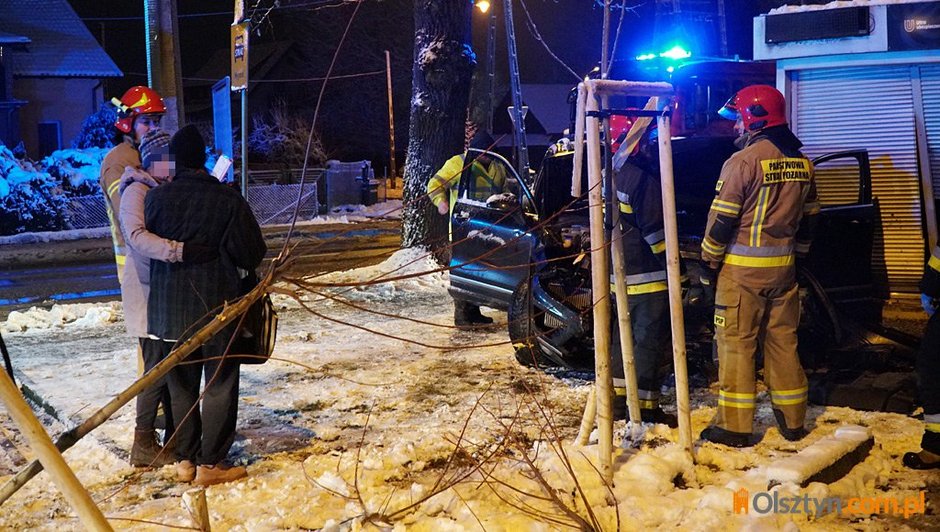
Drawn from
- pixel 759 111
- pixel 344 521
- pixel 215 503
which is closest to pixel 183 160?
pixel 215 503

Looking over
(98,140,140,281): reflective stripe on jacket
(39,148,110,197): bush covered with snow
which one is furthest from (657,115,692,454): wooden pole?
(39,148,110,197): bush covered with snow

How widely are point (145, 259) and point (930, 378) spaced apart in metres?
4.52

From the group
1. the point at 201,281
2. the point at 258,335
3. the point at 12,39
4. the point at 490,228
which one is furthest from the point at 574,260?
the point at 12,39

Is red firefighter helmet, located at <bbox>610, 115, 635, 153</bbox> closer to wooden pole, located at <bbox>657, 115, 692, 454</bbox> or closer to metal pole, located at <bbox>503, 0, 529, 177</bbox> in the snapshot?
wooden pole, located at <bbox>657, 115, 692, 454</bbox>

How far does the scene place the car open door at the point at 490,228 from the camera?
26.3ft

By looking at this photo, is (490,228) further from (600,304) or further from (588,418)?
(600,304)

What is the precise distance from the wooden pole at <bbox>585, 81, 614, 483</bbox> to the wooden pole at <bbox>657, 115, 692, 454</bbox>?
45cm

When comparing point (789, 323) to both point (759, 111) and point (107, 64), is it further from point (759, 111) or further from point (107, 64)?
point (107, 64)

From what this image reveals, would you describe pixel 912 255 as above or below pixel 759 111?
below

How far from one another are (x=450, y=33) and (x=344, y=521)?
32.7 ft

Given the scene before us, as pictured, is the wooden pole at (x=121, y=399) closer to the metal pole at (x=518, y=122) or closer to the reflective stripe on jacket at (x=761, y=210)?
the reflective stripe on jacket at (x=761, y=210)

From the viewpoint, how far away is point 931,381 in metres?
5.13

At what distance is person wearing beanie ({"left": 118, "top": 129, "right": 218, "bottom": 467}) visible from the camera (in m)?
4.94

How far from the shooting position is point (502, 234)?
8.26m
